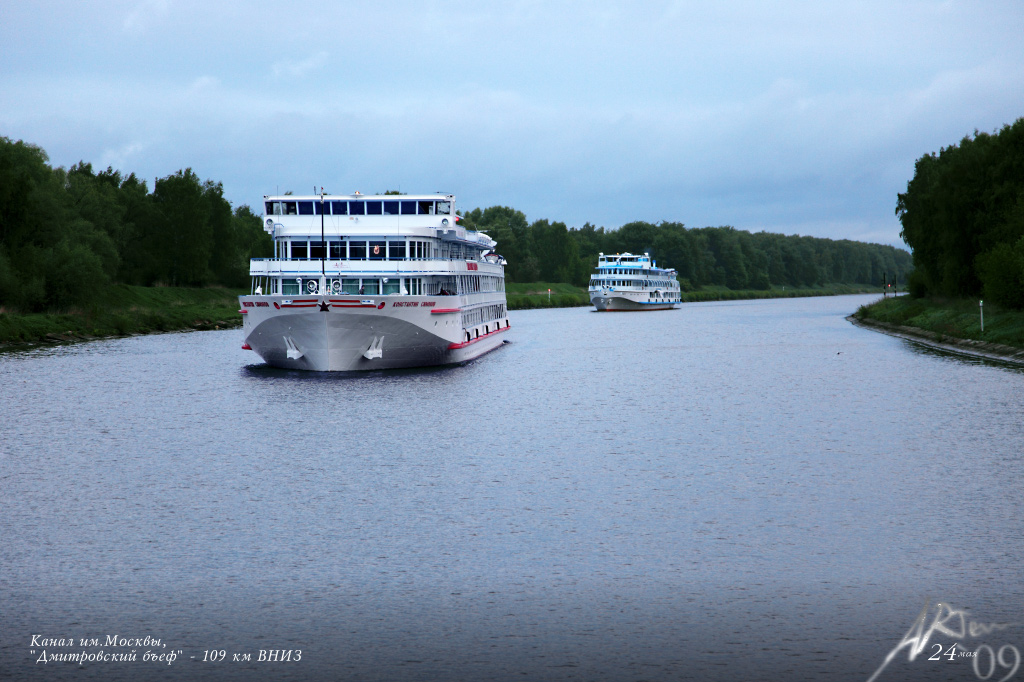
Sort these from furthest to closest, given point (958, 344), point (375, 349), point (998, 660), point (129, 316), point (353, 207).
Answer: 1. point (129, 316)
2. point (958, 344)
3. point (353, 207)
4. point (375, 349)
5. point (998, 660)

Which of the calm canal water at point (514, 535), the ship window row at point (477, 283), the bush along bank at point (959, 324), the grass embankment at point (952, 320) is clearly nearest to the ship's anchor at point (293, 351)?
the calm canal water at point (514, 535)

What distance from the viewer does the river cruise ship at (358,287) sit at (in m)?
45.2

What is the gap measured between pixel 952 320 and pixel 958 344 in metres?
10.8

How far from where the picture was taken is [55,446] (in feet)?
87.9

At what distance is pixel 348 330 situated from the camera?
45.7 metres

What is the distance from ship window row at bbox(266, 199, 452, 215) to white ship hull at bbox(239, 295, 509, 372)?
20.6ft

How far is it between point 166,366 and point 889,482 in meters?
43.1

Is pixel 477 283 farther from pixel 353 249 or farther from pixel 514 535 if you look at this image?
pixel 514 535

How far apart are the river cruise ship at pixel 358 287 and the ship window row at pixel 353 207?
53 millimetres

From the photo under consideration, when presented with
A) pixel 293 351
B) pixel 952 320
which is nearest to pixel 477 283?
pixel 293 351

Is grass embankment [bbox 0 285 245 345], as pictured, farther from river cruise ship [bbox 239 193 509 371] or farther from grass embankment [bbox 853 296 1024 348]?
grass embankment [bbox 853 296 1024 348]

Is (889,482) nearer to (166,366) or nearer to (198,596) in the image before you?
(198,596)

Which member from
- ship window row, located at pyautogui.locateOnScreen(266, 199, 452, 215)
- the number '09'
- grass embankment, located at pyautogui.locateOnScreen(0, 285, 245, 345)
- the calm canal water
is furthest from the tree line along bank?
the number '09'

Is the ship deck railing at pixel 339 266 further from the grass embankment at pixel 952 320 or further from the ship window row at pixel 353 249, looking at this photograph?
the grass embankment at pixel 952 320
